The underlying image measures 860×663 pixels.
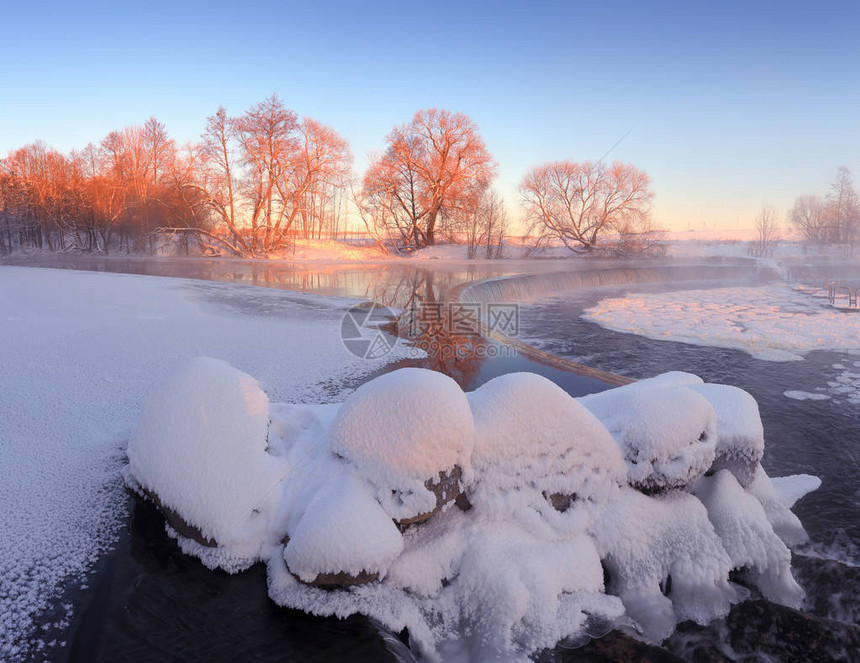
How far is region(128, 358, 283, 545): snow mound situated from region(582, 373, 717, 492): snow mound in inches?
72.0

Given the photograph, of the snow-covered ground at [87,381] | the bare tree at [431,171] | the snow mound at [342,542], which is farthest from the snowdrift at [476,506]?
the bare tree at [431,171]

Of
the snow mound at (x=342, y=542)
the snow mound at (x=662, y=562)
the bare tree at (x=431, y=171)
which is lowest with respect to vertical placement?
the snow mound at (x=662, y=562)

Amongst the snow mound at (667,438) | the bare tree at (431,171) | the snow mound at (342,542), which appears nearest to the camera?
the snow mound at (342,542)

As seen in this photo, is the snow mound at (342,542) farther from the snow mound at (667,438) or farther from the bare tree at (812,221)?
the bare tree at (812,221)

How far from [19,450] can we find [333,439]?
1.97 metres

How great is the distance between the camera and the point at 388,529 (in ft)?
6.72

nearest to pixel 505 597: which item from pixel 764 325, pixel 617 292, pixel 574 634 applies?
pixel 574 634

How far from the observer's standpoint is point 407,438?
7.28ft

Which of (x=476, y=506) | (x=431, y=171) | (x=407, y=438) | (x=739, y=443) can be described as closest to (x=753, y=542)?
(x=739, y=443)

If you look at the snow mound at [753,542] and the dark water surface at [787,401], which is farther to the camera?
the dark water surface at [787,401]

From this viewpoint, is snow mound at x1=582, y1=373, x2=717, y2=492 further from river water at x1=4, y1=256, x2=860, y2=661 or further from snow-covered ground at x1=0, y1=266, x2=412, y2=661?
snow-covered ground at x1=0, y1=266, x2=412, y2=661

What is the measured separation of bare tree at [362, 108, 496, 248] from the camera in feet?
82.1

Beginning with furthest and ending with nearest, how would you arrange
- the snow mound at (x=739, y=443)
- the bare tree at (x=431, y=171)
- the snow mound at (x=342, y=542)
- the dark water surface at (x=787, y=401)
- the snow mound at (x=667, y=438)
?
the bare tree at (x=431, y=171), the dark water surface at (x=787, y=401), the snow mound at (x=739, y=443), the snow mound at (x=667, y=438), the snow mound at (x=342, y=542)

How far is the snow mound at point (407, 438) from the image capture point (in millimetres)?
2170
